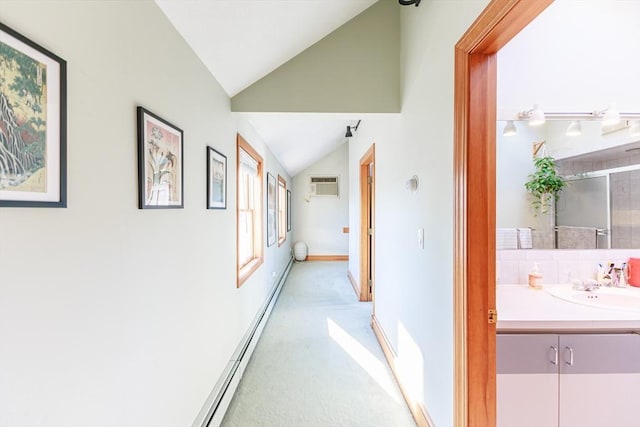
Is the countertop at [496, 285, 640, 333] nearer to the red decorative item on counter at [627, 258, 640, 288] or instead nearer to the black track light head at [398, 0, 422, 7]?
the red decorative item on counter at [627, 258, 640, 288]

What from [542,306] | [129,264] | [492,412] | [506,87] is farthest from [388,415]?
[506,87]

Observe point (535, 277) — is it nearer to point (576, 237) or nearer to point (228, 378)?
point (576, 237)

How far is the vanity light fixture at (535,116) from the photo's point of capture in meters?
1.65

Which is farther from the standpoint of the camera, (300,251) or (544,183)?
(300,251)

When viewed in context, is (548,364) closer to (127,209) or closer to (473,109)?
(473,109)

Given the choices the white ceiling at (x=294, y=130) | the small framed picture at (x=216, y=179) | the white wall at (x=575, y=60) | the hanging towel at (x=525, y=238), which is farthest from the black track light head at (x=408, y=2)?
the hanging towel at (x=525, y=238)

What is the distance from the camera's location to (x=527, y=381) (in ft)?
Result: 4.21

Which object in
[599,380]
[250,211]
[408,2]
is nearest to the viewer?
[599,380]

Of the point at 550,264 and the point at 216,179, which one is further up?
the point at 216,179

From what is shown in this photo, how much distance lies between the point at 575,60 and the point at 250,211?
9.91 feet

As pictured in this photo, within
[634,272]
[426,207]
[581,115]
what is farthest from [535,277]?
[581,115]

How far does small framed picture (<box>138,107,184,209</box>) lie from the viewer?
1.03m

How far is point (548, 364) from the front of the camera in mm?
1274

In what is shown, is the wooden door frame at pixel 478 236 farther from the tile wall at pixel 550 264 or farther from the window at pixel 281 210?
the window at pixel 281 210
